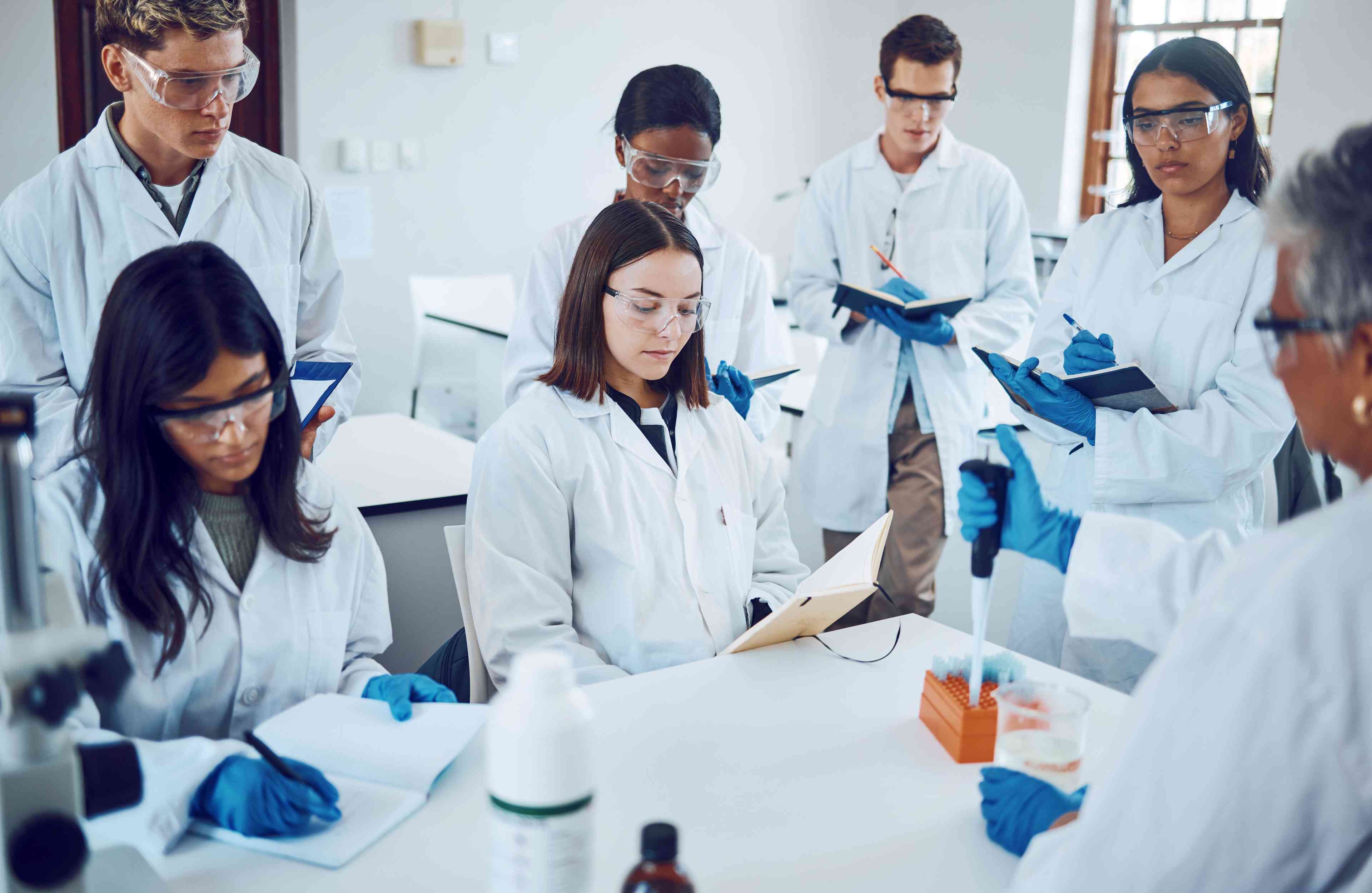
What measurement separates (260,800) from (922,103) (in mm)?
2156

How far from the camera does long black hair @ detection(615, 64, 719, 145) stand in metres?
2.15

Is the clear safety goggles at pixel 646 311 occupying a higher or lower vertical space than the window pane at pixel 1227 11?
lower

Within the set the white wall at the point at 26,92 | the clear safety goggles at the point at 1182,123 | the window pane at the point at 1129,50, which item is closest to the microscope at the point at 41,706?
the clear safety goggles at the point at 1182,123

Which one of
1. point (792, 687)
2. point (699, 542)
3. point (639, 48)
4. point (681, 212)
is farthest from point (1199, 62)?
point (639, 48)

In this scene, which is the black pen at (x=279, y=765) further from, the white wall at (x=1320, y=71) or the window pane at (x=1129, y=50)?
the window pane at (x=1129, y=50)

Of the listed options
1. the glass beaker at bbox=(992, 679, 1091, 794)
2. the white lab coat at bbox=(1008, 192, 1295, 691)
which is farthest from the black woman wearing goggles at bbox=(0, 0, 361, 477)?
the white lab coat at bbox=(1008, 192, 1295, 691)

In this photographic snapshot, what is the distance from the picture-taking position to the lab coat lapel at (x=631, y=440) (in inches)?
68.7

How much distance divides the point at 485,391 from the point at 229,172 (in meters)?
2.19

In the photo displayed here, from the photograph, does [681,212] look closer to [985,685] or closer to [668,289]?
[668,289]

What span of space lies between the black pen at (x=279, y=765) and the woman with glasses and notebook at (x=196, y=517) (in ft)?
0.25

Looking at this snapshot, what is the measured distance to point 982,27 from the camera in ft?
18.7

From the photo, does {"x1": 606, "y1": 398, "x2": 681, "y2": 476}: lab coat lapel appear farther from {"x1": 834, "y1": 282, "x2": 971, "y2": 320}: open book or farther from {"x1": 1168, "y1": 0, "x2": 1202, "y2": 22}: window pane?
{"x1": 1168, "y1": 0, "x2": 1202, "y2": 22}: window pane

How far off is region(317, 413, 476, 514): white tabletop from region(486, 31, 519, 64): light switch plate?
8.81ft

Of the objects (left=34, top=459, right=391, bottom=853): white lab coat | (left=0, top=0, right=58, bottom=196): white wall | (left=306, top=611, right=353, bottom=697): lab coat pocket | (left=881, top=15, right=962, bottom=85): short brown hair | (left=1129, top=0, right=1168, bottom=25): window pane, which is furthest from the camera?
(left=1129, top=0, right=1168, bottom=25): window pane
